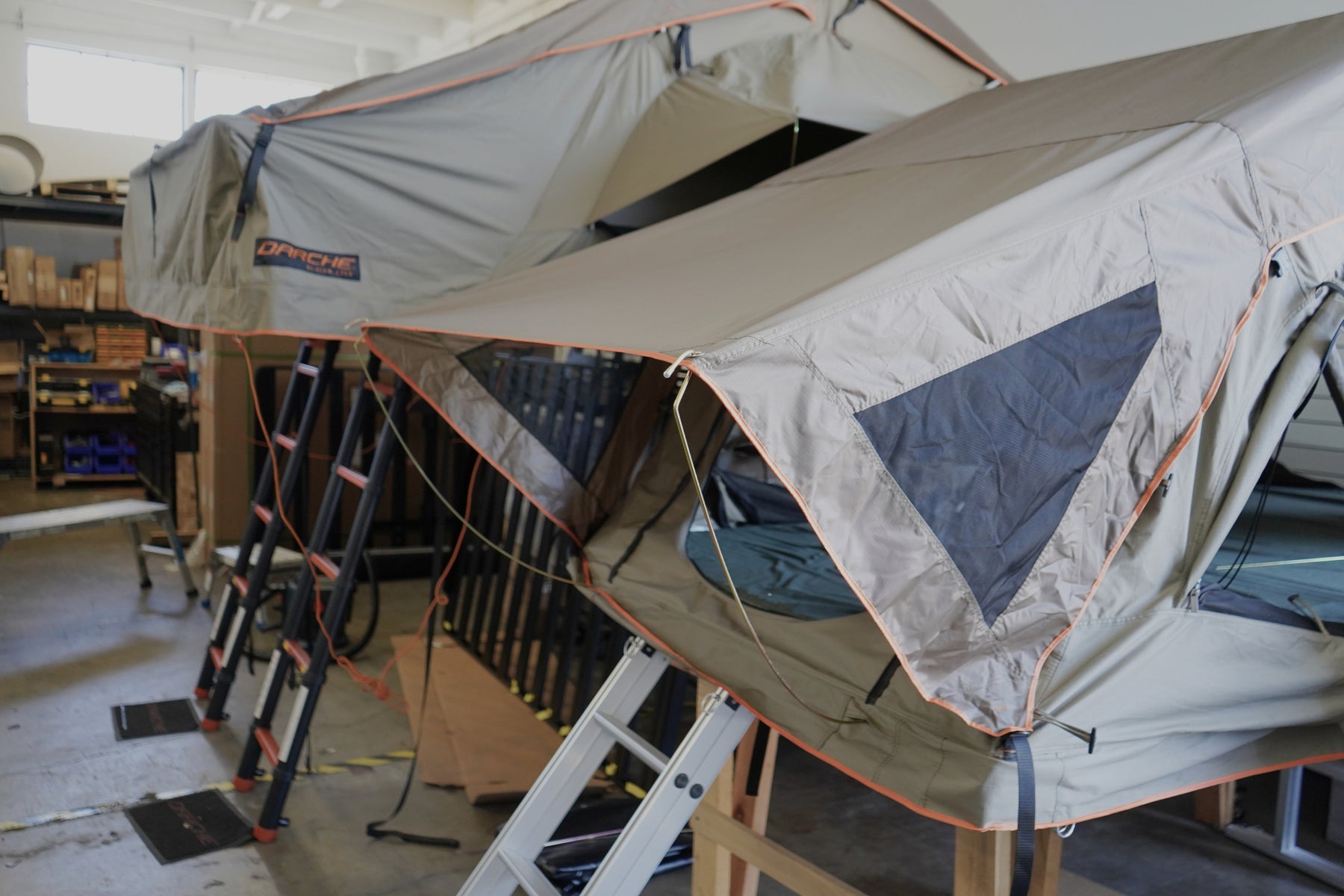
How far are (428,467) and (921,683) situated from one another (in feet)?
14.2

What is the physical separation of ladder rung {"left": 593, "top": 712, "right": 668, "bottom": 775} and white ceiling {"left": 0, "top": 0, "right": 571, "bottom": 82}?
285 inches

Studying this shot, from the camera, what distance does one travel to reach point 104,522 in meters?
4.76

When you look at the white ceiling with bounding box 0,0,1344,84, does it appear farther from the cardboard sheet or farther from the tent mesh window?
the cardboard sheet

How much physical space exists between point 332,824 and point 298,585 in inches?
29.3

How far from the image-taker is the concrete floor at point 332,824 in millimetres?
2756

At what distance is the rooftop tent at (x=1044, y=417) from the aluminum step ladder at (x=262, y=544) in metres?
1.44

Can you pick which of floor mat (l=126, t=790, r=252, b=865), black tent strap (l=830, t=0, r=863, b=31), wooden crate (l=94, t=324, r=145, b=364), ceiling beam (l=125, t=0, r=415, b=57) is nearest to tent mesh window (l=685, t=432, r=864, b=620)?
black tent strap (l=830, t=0, r=863, b=31)

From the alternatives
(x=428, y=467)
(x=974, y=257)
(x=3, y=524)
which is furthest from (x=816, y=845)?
(x=3, y=524)

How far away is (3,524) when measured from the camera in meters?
4.54

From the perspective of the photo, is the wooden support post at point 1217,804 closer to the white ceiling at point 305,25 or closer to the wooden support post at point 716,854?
the wooden support post at point 716,854

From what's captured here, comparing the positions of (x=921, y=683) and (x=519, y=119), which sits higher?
(x=519, y=119)

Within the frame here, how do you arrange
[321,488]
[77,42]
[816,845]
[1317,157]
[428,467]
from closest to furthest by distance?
[1317,157] → [816,845] → [428,467] → [321,488] → [77,42]

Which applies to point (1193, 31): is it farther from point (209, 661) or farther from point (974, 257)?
point (209, 661)

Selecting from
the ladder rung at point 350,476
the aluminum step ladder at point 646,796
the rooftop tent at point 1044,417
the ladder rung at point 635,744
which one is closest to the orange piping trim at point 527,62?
the ladder rung at point 350,476
